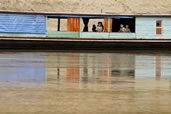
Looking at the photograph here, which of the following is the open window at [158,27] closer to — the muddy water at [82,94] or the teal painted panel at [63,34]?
the teal painted panel at [63,34]

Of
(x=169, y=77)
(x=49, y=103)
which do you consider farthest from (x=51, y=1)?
(x=49, y=103)

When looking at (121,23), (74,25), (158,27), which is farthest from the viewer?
(121,23)

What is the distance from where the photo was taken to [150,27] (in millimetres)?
17312

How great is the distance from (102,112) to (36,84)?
1.81 meters

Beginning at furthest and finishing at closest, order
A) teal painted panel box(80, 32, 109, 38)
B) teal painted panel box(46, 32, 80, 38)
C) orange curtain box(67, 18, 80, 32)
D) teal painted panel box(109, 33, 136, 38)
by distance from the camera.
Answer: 1. orange curtain box(67, 18, 80, 32)
2. teal painted panel box(109, 33, 136, 38)
3. teal painted panel box(80, 32, 109, 38)
4. teal painted panel box(46, 32, 80, 38)

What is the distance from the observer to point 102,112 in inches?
135

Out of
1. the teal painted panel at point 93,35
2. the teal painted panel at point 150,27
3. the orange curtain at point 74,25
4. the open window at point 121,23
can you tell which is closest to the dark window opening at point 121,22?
the open window at point 121,23

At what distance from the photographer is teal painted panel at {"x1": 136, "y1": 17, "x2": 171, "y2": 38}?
17203mm

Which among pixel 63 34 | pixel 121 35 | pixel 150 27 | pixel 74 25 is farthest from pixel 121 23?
pixel 63 34

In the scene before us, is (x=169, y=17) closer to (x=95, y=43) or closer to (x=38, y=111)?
(x=95, y=43)

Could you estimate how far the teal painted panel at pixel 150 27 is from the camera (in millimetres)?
17203

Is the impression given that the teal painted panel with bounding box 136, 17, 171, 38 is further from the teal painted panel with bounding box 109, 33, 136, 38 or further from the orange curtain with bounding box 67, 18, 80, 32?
the orange curtain with bounding box 67, 18, 80, 32

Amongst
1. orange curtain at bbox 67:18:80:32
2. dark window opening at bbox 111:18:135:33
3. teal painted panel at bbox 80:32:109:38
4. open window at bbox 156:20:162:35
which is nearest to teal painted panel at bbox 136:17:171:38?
open window at bbox 156:20:162:35

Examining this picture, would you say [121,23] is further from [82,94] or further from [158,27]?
[82,94]
